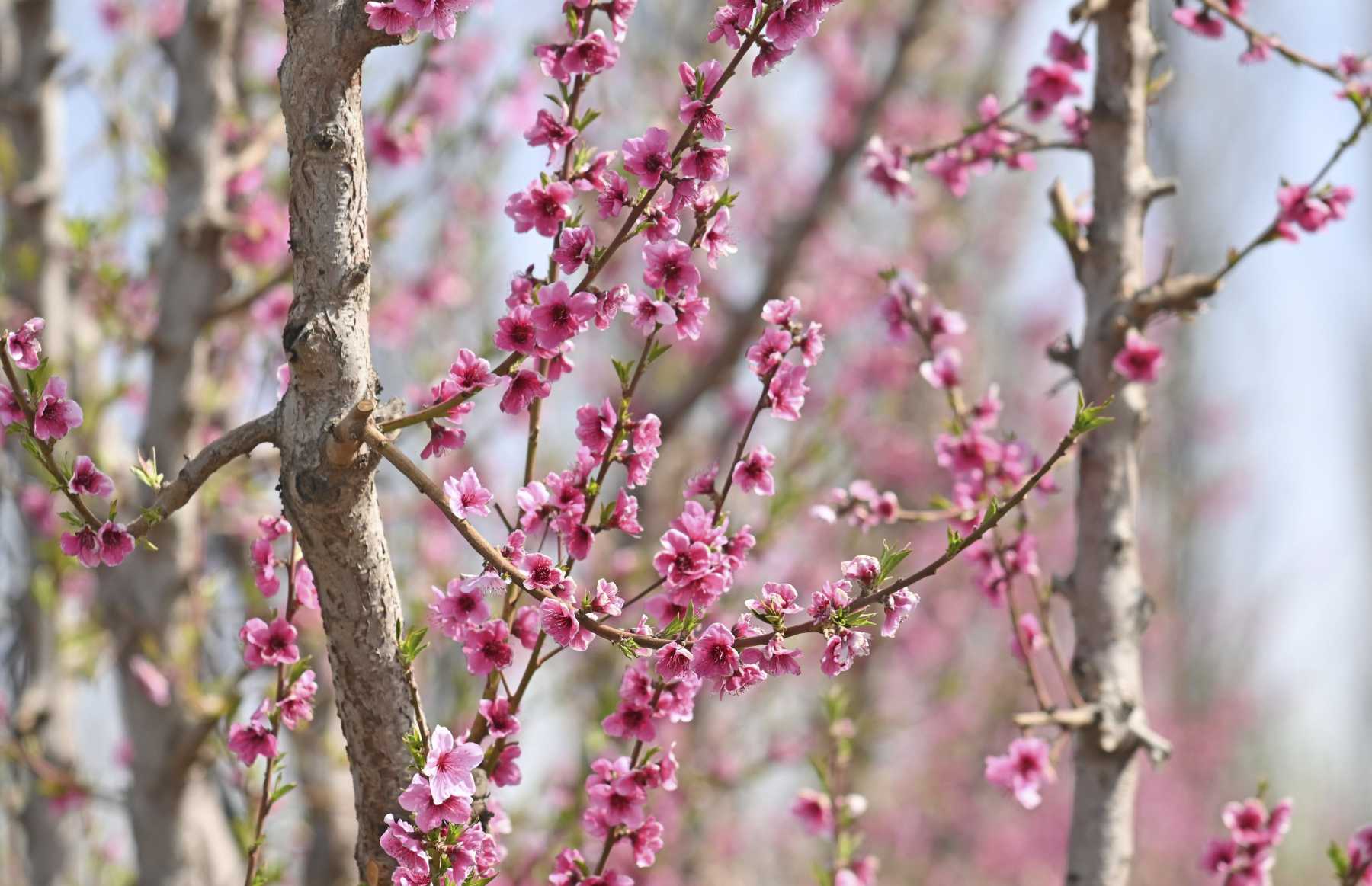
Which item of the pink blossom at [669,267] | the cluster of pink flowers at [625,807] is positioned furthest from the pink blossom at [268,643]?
the pink blossom at [669,267]

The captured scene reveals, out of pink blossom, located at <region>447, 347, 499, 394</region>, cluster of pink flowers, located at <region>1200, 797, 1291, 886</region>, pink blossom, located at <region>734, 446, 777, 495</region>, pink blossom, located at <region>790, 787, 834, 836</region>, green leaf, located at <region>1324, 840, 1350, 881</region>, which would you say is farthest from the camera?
pink blossom, located at <region>790, 787, 834, 836</region>

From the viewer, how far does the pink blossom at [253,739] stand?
2074mm

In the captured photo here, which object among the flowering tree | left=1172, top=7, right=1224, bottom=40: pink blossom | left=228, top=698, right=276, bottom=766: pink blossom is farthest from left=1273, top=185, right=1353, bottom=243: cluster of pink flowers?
left=228, top=698, right=276, bottom=766: pink blossom

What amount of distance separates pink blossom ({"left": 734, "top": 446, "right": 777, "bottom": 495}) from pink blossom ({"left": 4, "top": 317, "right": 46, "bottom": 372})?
3.72 feet

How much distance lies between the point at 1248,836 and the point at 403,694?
1.83 meters

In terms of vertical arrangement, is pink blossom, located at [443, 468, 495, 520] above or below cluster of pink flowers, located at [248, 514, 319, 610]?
below

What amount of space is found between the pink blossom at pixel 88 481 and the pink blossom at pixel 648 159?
3.12ft

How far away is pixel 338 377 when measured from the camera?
1.82 meters

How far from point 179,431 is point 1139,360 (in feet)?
9.81

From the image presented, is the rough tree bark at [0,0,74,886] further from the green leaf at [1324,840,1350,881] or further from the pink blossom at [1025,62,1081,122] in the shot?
the green leaf at [1324,840,1350,881]

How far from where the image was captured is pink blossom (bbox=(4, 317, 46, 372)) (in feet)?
5.94

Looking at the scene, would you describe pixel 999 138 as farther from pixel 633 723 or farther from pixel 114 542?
pixel 114 542

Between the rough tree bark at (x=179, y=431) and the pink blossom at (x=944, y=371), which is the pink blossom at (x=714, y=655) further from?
the rough tree bark at (x=179, y=431)

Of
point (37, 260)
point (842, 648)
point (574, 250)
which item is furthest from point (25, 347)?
point (37, 260)
